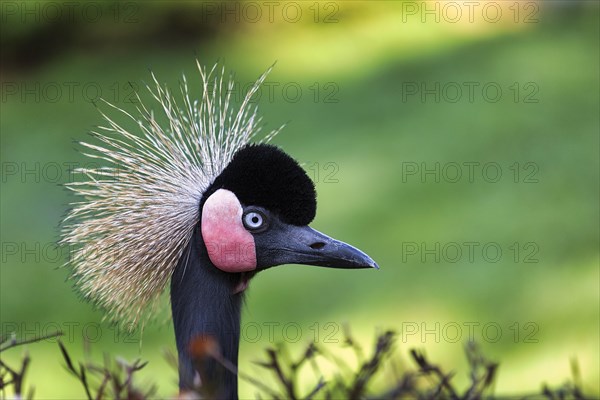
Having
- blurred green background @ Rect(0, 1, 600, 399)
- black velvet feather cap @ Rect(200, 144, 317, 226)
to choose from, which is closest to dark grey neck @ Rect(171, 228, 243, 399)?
black velvet feather cap @ Rect(200, 144, 317, 226)

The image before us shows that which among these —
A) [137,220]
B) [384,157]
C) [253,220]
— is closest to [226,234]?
[253,220]

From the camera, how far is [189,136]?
1957 mm

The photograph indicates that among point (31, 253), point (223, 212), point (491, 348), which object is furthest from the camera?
point (31, 253)

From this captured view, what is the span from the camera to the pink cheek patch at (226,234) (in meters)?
1.76

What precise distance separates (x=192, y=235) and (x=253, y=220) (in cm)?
13

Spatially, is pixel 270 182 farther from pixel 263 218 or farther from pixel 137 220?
pixel 137 220

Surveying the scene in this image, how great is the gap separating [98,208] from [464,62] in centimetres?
352

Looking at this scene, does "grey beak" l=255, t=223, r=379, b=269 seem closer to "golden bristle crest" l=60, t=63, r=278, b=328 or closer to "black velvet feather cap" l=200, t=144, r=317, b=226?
"black velvet feather cap" l=200, t=144, r=317, b=226

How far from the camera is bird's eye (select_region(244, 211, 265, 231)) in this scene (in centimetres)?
179

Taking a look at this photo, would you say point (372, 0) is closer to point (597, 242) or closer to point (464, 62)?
point (464, 62)

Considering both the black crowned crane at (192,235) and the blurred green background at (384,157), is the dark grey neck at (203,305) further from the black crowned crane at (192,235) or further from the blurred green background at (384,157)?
the blurred green background at (384,157)

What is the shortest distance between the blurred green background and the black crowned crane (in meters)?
0.76

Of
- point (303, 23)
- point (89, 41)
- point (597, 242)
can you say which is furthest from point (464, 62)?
point (89, 41)

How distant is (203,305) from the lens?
1785 mm
